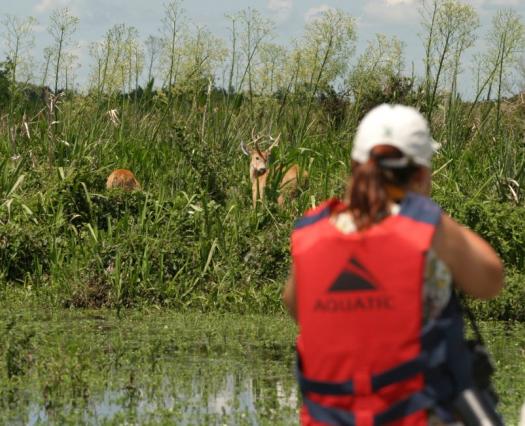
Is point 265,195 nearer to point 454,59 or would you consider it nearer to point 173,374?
point 454,59

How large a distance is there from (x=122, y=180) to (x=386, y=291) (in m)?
10.5

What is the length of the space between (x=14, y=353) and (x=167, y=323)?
2530 millimetres

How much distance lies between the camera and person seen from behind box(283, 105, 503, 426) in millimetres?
2934

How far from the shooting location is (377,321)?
2934 mm

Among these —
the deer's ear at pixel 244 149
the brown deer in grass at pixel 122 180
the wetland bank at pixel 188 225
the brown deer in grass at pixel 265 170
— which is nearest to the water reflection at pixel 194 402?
the wetland bank at pixel 188 225

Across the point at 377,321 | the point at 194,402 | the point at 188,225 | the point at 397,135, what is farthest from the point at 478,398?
the point at 188,225

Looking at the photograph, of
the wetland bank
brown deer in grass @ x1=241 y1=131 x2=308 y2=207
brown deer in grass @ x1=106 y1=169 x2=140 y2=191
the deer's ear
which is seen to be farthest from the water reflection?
the deer's ear

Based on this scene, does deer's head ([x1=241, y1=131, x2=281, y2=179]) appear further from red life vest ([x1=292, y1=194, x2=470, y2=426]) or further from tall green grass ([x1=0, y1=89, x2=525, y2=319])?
red life vest ([x1=292, y1=194, x2=470, y2=426])

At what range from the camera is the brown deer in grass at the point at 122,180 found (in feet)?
42.5

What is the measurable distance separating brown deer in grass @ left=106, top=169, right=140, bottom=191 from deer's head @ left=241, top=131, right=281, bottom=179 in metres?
1.96

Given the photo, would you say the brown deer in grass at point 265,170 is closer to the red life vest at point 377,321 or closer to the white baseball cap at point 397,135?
the white baseball cap at point 397,135

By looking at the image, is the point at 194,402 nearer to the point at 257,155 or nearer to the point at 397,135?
the point at 397,135

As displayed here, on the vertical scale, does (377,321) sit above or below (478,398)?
above

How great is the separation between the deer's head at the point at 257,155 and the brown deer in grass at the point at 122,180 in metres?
1.96
